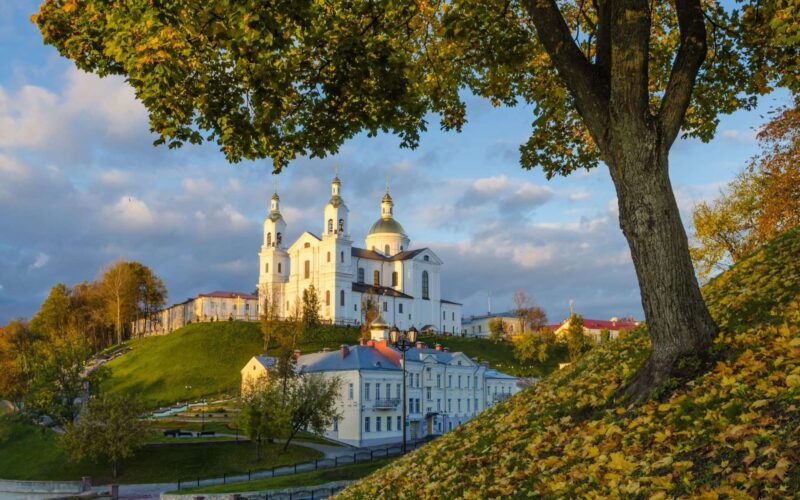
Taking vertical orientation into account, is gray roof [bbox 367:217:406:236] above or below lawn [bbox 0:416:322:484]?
above

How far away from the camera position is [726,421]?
752 centimetres

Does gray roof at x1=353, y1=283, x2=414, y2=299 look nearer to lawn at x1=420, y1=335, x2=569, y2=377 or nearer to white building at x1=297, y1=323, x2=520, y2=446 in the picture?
lawn at x1=420, y1=335, x2=569, y2=377

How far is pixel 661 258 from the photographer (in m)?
9.20

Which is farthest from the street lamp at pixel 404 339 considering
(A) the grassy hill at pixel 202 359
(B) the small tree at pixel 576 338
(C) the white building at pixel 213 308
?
(C) the white building at pixel 213 308

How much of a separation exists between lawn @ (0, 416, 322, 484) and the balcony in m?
9.98

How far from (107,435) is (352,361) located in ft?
71.1

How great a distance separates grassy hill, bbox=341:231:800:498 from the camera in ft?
21.8

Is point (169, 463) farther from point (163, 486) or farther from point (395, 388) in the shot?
point (395, 388)

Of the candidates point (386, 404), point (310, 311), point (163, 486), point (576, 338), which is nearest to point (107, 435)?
point (163, 486)

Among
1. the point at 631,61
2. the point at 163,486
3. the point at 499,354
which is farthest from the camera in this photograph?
the point at 499,354

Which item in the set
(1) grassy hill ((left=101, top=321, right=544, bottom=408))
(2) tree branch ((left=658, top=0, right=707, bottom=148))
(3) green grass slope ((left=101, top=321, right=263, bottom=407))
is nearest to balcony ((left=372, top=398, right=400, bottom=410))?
(3) green grass slope ((left=101, top=321, right=263, bottom=407))

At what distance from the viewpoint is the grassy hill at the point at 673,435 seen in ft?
21.8

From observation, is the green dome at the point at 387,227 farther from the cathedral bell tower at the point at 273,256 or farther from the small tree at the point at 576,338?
the small tree at the point at 576,338

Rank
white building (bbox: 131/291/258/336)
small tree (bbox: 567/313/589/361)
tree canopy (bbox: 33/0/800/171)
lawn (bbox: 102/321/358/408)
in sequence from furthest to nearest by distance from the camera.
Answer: white building (bbox: 131/291/258/336), small tree (bbox: 567/313/589/361), lawn (bbox: 102/321/358/408), tree canopy (bbox: 33/0/800/171)
